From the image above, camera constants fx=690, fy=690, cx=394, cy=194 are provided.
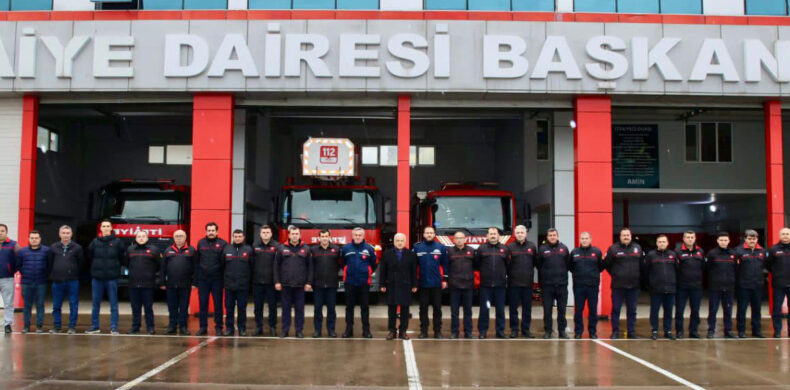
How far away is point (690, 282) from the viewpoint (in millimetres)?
9984

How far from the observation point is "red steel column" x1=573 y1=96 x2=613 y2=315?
1272 cm

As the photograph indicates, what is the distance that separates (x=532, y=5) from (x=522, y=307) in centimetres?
640

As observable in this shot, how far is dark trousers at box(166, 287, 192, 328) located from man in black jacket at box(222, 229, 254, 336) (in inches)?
24.2

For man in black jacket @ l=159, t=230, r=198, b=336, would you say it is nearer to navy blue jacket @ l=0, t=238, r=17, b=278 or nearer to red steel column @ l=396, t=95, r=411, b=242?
navy blue jacket @ l=0, t=238, r=17, b=278

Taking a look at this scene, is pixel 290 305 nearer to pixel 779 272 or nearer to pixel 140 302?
pixel 140 302

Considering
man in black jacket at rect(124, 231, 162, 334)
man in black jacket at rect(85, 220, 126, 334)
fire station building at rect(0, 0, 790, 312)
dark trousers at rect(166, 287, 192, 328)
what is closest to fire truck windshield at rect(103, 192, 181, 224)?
fire station building at rect(0, 0, 790, 312)

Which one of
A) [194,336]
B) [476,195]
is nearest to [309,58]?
[476,195]

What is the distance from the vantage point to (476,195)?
13.6 m

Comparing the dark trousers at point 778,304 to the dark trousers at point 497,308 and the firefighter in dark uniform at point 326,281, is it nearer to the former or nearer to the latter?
the dark trousers at point 497,308

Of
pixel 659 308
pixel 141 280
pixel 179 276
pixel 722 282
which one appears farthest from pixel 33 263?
pixel 722 282

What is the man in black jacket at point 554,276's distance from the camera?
32.6ft

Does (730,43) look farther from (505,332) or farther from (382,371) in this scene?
(382,371)

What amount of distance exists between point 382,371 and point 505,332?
140 inches

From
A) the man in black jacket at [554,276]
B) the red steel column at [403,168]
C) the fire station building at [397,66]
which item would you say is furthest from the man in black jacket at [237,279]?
the man in black jacket at [554,276]
